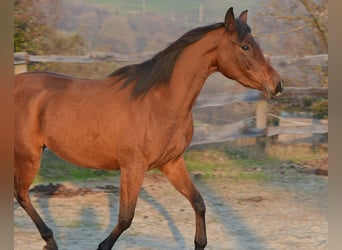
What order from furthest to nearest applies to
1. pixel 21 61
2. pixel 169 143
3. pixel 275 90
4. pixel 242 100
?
pixel 242 100
pixel 21 61
pixel 169 143
pixel 275 90

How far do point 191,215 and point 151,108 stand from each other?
2064 mm

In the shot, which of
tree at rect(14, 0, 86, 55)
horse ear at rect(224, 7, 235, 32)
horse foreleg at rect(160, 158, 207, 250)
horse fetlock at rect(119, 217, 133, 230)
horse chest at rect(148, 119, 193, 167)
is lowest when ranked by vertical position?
horse fetlock at rect(119, 217, 133, 230)

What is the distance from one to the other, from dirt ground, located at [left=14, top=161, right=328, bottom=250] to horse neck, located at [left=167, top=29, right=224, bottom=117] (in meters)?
1.20

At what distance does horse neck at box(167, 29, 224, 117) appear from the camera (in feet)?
9.57

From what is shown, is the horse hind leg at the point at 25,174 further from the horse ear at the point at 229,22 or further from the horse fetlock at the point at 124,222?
the horse ear at the point at 229,22

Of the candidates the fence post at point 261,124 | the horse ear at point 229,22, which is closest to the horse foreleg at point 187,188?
the horse ear at point 229,22

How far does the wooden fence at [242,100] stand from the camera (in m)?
5.87

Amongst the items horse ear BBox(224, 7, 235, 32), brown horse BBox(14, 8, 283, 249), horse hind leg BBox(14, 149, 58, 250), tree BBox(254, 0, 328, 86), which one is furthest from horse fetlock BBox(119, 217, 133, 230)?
tree BBox(254, 0, 328, 86)

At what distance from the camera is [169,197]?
530cm

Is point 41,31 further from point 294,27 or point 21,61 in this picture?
point 294,27

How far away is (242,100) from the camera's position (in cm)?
602

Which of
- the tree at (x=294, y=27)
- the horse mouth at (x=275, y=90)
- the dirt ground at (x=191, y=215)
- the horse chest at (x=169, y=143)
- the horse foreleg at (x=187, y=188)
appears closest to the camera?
the horse mouth at (x=275, y=90)

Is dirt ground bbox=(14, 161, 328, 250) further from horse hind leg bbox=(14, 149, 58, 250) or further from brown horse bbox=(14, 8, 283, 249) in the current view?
brown horse bbox=(14, 8, 283, 249)

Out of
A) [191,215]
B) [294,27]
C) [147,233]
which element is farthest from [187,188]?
[294,27]
